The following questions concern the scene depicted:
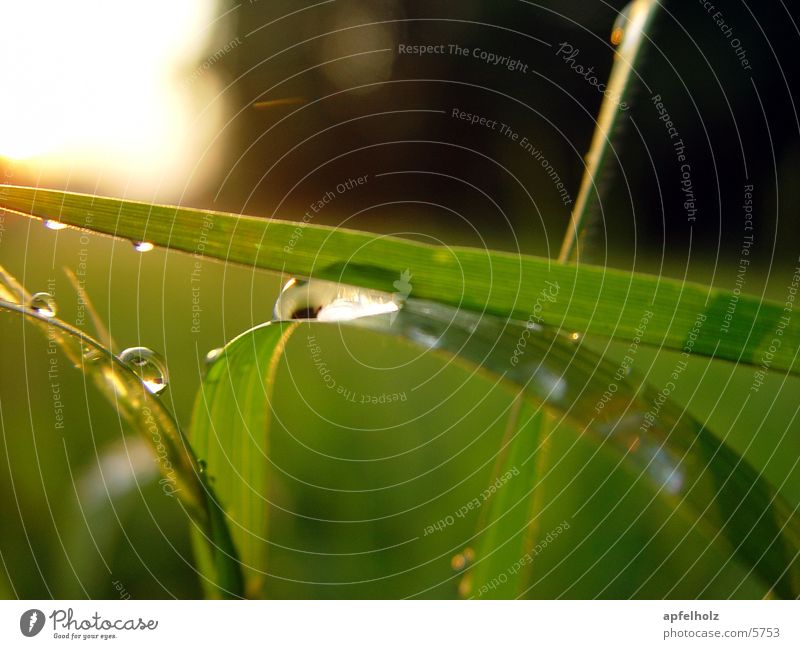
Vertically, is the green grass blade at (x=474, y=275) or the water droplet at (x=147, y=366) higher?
the green grass blade at (x=474, y=275)

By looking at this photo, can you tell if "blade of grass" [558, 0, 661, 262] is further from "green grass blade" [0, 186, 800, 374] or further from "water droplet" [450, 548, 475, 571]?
"water droplet" [450, 548, 475, 571]

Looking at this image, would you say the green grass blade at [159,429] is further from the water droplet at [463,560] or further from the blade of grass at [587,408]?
the water droplet at [463,560]

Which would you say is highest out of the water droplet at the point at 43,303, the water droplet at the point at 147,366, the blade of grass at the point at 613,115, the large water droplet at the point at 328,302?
the blade of grass at the point at 613,115

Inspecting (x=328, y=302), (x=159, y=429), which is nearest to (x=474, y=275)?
(x=328, y=302)

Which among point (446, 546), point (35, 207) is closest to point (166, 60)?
point (35, 207)

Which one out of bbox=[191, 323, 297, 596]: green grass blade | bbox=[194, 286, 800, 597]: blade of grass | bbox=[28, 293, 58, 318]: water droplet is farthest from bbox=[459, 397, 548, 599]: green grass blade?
bbox=[28, 293, 58, 318]: water droplet

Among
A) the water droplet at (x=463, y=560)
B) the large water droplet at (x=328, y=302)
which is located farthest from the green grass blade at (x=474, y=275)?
the water droplet at (x=463, y=560)
